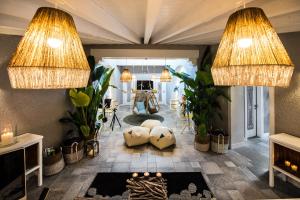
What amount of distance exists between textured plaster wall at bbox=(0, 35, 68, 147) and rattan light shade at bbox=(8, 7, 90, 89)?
2.20 metres

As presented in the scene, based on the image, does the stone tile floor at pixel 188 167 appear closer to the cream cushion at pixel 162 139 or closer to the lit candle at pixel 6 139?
the cream cushion at pixel 162 139

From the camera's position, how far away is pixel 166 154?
3.66 metres

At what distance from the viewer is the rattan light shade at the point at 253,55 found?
75 cm

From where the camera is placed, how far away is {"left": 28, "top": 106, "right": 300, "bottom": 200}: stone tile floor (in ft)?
7.86

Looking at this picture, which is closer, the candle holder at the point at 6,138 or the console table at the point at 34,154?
the candle holder at the point at 6,138

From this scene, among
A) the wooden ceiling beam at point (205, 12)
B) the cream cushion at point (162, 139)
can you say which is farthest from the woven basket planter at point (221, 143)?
the wooden ceiling beam at point (205, 12)

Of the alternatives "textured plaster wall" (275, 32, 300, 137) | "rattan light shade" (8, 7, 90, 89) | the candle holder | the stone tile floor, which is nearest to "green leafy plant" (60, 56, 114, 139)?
the stone tile floor

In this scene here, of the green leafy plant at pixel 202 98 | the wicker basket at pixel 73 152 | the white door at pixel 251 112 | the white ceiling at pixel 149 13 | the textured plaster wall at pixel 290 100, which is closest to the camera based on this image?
the white ceiling at pixel 149 13

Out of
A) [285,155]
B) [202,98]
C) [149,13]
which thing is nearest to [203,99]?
[202,98]

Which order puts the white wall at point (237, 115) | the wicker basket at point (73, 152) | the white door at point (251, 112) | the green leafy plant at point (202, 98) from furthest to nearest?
the white door at point (251, 112) < the white wall at point (237, 115) < the green leafy plant at point (202, 98) < the wicker basket at point (73, 152)

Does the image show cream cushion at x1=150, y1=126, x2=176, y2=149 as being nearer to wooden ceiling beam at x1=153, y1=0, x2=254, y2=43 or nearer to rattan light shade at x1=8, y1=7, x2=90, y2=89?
wooden ceiling beam at x1=153, y1=0, x2=254, y2=43

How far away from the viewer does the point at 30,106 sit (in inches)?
110

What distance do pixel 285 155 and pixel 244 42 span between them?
2625mm

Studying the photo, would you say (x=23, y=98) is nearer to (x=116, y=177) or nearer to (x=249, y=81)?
(x=116, y=177)
